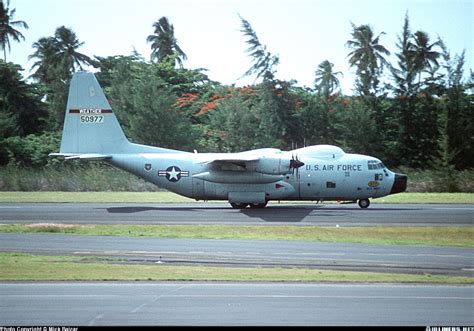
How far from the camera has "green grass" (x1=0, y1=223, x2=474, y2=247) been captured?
27.9 meters

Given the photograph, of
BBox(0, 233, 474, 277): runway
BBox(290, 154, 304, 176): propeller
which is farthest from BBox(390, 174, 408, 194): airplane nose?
BBox(0, 233, 474, 277): runway

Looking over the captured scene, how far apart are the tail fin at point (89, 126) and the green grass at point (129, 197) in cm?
567

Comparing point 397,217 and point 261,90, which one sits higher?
point 261,90

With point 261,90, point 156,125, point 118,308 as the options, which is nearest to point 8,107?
point 156,125

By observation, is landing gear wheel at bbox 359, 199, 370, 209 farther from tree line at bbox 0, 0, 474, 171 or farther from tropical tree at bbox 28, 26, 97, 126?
tropical tree at bbox 28, 26, 97, 126

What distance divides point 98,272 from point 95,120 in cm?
2167

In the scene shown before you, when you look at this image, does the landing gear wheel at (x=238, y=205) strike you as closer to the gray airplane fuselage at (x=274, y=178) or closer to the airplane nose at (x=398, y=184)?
the gray airplane fuselage at (x=274, y=178)

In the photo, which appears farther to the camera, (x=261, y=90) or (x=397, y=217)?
(x=261, y=90)

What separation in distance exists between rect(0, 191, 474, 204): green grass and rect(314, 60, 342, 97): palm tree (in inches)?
784

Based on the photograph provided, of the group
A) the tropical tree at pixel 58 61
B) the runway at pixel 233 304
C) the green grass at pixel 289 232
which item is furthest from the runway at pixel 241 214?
the tropical tree at pixel 58 61

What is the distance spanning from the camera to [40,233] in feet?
95.9

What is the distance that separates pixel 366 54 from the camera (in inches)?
2771

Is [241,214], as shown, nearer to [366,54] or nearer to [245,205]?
[245,205]

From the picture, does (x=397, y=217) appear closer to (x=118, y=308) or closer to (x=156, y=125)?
(x=118, y=308)
